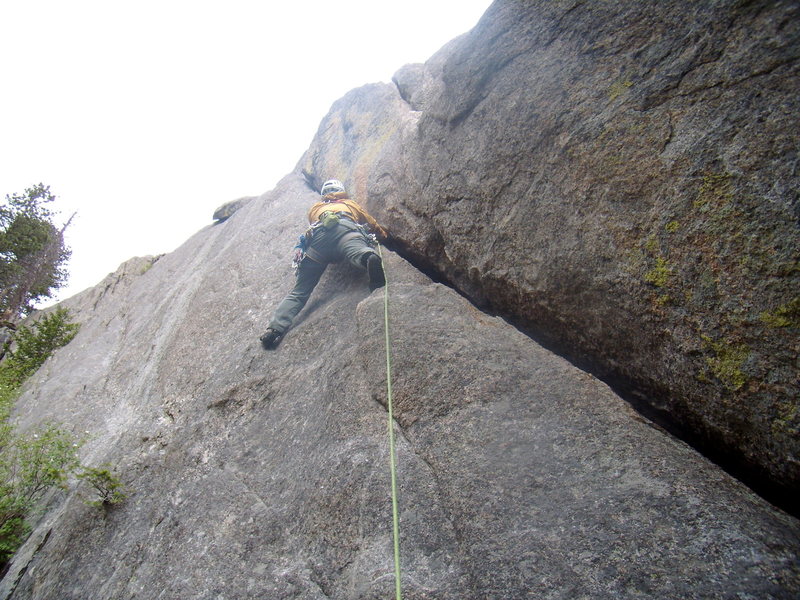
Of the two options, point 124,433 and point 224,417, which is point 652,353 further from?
point 124,433

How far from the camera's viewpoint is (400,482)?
11.1 ft

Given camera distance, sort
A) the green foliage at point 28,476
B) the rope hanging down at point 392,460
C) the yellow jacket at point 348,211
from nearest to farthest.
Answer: the rope hanging down at point 392,460 < the green foliage at point 28,476 < the yellow jacket at point 348,211

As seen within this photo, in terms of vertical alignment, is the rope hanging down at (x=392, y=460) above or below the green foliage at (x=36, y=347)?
below

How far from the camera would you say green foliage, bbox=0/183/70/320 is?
17.7 metres

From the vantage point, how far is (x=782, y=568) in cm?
229

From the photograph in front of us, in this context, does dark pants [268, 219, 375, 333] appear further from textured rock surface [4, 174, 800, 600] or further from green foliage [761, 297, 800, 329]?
green foliage [761, 297, 800, 329]

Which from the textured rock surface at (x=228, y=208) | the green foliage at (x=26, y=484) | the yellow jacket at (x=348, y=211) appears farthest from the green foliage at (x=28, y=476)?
the textured rock surface at (x=228, y=208)

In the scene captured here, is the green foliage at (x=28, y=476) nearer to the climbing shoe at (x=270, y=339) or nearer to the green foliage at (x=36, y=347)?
the climbing shoe at (x=270, y=339)

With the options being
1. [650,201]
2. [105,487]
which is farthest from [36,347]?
[650,201]

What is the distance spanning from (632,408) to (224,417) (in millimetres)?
4317

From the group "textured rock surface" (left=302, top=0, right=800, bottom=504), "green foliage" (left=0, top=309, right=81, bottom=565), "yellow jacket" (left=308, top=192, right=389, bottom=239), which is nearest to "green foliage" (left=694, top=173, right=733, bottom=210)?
"textured rock surface" (left=302, top=0, right=800, bottom=504)

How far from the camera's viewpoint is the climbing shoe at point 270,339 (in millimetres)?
6082

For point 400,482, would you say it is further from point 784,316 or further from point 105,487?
point 105,487

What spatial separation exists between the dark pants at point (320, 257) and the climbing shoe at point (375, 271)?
20 cm
